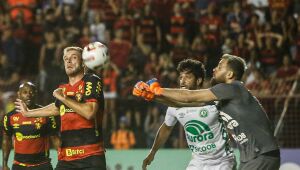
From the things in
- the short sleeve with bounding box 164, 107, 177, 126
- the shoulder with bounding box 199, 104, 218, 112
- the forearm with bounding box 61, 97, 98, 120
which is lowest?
the short sleeve with bounding box 164, 107, 177, 126

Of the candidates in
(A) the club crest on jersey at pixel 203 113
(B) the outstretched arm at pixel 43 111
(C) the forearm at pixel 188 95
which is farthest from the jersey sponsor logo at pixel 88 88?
(A) the club crest on jersey at pixel 203 113

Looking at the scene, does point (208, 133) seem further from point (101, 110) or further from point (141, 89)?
point (141, 89)

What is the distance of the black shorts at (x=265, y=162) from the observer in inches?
293

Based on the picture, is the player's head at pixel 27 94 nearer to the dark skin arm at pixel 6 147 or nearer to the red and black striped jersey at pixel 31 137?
the red and black striped jersey at pixel 31 137

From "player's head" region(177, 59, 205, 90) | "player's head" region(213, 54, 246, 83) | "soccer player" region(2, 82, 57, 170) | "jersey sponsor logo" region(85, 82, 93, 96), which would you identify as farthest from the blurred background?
"jersey sponsor logo" region(85, 82, 93, 96)

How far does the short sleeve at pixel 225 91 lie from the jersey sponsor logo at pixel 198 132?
151 centimetres

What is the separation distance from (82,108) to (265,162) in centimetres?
194

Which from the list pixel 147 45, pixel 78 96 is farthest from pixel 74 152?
pixel 147 45

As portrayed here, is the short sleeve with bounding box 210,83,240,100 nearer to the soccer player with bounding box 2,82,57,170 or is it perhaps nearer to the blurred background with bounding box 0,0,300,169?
the soccer player with bounding box 2,82,57,170

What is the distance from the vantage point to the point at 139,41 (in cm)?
1672

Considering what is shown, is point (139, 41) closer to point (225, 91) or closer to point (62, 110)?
point (62, 110)

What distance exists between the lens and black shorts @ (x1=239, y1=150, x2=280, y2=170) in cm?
745

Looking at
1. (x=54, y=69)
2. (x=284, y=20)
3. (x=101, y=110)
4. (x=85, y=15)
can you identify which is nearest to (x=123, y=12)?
(x=85, y=15)

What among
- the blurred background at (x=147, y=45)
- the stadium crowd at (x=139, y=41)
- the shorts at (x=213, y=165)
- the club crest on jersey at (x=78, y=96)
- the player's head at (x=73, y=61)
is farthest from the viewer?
the stadium crowd at (x=139, y=41)
